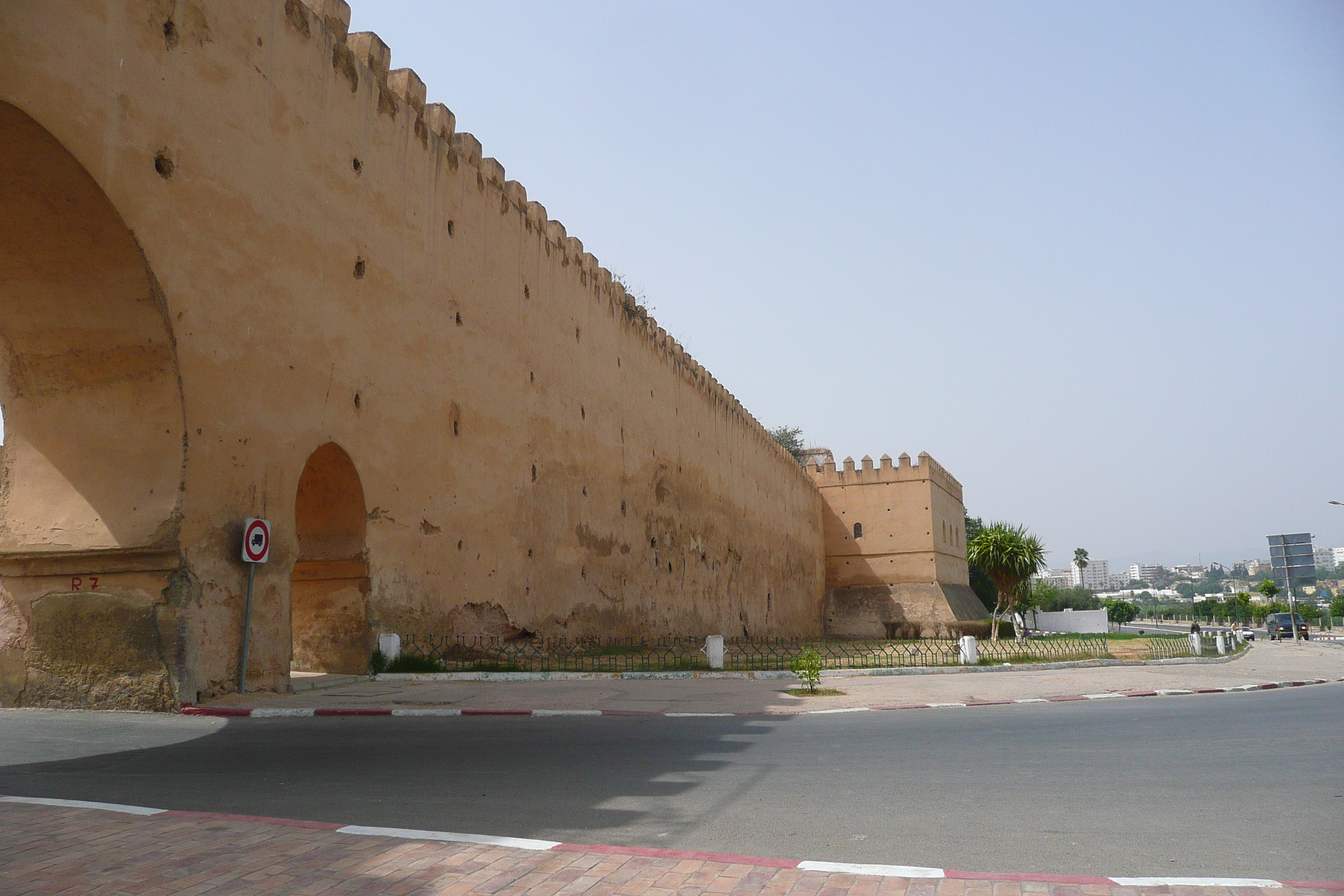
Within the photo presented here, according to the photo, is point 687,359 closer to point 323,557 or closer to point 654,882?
point 323,557

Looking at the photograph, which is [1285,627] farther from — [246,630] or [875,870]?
[875,870]

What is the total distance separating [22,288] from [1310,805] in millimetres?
10503

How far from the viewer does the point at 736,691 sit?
38.8ft

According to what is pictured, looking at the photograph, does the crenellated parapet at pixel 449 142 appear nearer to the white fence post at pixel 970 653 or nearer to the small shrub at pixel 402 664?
the small shrub at pixel 402 664

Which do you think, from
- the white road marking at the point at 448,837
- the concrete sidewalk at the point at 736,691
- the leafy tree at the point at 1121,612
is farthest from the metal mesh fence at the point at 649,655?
the leafy tree at the point at 1121,612

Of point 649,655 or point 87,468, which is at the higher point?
point 87,468

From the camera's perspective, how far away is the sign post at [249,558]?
922cm

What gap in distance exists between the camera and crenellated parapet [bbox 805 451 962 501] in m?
41.2

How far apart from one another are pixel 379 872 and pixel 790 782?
2.72 metres

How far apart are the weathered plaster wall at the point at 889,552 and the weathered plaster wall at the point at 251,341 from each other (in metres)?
25.2

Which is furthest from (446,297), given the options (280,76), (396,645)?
(396,645)

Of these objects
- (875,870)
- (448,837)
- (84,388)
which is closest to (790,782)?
(875,870)

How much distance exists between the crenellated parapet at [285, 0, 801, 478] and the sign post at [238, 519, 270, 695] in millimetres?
6071

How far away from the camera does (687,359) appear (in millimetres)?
27250
